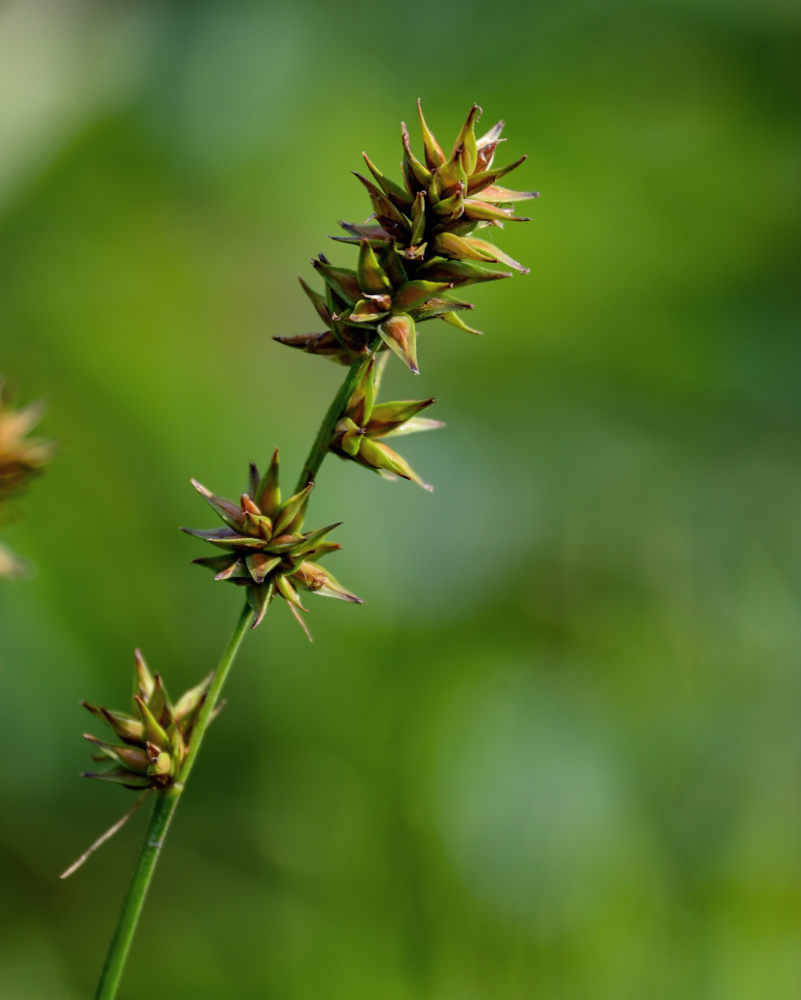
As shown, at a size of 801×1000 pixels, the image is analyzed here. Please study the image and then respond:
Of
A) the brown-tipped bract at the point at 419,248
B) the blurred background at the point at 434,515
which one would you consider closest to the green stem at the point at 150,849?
the brown-tipped bract at the point at 419,248

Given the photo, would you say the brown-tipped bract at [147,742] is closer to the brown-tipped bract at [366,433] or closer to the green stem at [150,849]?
the green stem at [150,849]

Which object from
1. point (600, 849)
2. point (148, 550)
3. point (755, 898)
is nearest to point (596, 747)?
point (600, 849)

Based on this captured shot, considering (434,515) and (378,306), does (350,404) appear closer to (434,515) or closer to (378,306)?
(378,306)

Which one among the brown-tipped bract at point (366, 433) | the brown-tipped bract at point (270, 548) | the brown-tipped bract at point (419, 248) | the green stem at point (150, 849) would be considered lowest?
the green stem at point (150, 849)

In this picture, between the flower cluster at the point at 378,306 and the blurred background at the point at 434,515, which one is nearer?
the flower cluster at the point at 378,306

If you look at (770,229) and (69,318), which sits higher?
(770,229)

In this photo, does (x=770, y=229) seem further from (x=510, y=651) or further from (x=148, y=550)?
(x=148, y=550)

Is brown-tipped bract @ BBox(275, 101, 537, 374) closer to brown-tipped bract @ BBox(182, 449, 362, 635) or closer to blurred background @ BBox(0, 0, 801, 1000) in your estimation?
brown-tipped bract @ BBox(182, 449, 362, 635)
